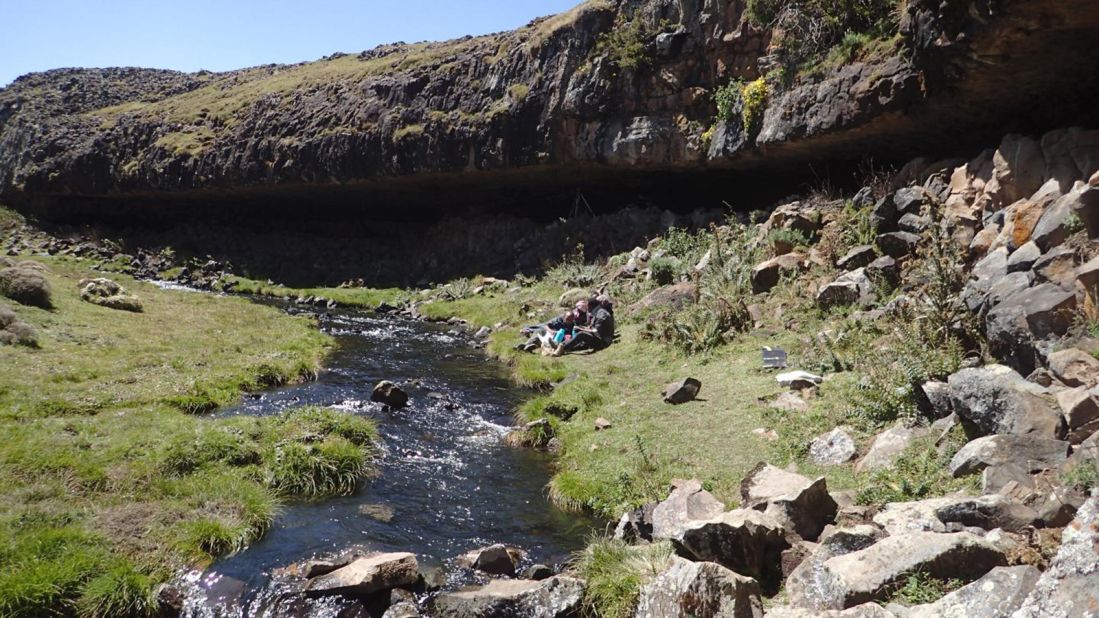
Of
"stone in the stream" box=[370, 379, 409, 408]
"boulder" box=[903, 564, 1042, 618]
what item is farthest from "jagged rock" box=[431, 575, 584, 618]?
"stone in the stream" box=[370, 379, 409, 408]

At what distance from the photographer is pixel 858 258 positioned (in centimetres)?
1631

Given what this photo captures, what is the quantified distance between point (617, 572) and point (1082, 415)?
15.3 feet

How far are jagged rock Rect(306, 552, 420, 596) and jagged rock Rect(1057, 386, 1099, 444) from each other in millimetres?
6653

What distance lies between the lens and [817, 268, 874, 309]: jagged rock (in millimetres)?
14867

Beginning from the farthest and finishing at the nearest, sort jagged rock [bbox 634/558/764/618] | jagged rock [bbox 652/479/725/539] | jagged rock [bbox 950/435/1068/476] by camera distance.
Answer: jagged rock [bbox 652/479/725/539], jagged rock [bbox 950/435/1068/476], jagged rock [bbox 634/558/764/618]

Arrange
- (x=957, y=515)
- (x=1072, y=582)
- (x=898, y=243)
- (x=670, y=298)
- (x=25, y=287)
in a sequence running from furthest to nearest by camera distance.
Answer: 1. (x=670, y=298)
2. (x=25, y=287)
3. (x=898, y=243)
4. (x=957, y=515)
5. (x=1072, y=582)

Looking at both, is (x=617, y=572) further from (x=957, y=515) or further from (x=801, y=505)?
(x=957, y=515)

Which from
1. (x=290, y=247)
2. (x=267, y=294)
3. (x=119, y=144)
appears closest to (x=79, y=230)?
(x=119, y=144)

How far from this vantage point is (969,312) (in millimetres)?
10852

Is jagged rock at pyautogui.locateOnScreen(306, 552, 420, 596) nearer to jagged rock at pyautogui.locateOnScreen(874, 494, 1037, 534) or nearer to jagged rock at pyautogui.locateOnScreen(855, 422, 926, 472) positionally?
jagged rock at pyautogui.locateOnScreen(874, 494, 1037, 534)

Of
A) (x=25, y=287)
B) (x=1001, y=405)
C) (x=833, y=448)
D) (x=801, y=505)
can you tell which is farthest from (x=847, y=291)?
(x=25, y=287)

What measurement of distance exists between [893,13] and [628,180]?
45.6 feet

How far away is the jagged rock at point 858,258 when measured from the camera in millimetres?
16219

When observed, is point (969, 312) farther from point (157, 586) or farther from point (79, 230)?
point (79, 230)
